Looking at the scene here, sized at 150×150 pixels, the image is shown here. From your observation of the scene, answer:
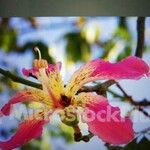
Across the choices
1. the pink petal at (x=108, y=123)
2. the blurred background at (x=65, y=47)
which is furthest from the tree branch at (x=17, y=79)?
the pink petal at (x=108, y=123)

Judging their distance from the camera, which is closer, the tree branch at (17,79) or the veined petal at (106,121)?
the veined petal at (106,121)

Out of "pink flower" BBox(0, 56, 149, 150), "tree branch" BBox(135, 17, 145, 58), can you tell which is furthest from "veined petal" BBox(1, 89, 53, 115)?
"tree branch" BBox(135, 17, 145, 58)

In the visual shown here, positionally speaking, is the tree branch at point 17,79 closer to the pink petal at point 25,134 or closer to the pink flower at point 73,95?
the pink flower at point 73,95

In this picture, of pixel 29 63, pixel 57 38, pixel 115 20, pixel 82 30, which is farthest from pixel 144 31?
pixel 29 63

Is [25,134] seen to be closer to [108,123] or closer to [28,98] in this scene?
[28,98]

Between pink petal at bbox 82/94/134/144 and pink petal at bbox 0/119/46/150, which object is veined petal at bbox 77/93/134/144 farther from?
pink petal at bbox 0/119/46/150

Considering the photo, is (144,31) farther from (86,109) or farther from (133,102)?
(86,109)
